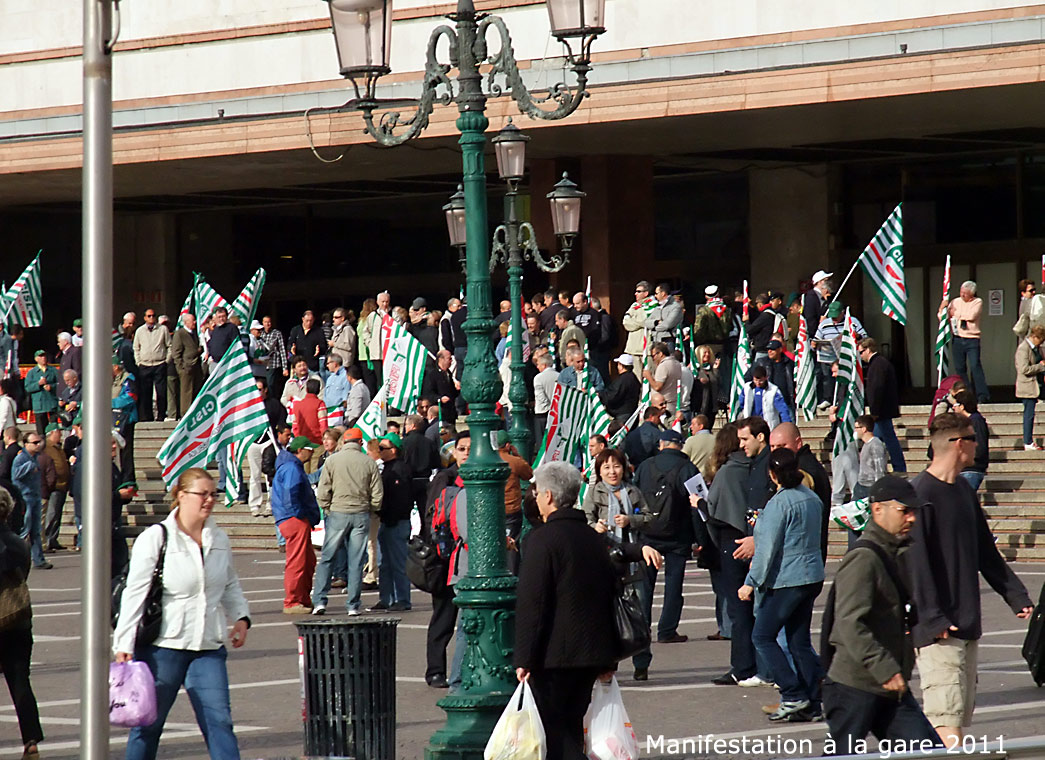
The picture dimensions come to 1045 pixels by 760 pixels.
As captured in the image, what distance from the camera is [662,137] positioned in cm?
3038

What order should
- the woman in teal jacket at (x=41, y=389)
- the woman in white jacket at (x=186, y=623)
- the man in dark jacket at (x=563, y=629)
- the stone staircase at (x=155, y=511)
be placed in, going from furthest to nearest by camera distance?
the woman in teal jacket at (x=41, y=389)
the stone staircase at (x=155, y=511)
the woman in white jacket at (x=186, y=623)
the man in dark jacket at (x=563, y=629)

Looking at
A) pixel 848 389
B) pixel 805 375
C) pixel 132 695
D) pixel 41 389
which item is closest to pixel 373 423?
pixel 848 389

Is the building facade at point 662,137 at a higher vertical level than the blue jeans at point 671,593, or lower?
higher

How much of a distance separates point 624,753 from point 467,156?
3458 mm

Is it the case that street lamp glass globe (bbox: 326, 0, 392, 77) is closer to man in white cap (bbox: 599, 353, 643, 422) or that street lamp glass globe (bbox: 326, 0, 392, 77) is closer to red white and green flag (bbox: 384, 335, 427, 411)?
A: red white and green flag (bbox: 384, 335, 427, 411)

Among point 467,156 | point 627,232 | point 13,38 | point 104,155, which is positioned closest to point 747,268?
point 627,232

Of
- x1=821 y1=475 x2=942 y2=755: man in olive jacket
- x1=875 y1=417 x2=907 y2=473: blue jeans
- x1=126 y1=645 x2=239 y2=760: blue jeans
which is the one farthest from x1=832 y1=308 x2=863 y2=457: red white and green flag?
x1=821 y1=475 x2=942 y2=755: man in olive jacket

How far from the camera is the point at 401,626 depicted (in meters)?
16.0

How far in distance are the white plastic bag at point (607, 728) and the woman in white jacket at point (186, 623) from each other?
170 cm

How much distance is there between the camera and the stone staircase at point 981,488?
67.2 feet

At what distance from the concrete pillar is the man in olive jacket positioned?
2754 cm

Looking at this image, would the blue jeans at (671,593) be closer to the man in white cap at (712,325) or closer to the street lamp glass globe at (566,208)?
the street lamp glass globe at (566,208)

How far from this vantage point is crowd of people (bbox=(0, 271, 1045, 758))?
791 centimetres

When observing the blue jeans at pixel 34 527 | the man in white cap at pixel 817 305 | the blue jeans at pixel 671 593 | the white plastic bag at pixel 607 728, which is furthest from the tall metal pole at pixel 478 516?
the man in white cap at pixel 817 305
